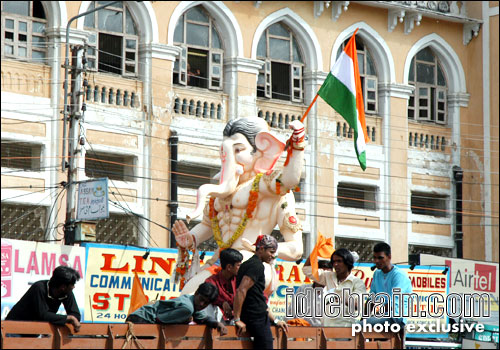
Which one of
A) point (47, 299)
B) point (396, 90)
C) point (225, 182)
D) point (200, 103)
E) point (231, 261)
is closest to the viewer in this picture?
point (47, 299)

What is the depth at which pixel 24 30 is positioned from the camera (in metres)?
23.8

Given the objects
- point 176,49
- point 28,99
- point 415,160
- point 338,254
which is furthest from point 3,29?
point 338,254

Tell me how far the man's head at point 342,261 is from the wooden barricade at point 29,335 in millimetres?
3180

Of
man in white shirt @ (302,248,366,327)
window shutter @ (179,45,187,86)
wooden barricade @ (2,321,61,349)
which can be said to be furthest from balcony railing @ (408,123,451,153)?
wooden barricade @ (2,321,61,349)

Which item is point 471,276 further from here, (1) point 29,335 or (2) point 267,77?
(1) point 29,335

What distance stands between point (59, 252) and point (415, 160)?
16.1m

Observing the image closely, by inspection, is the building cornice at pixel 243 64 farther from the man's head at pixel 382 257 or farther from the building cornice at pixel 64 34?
the man's head at pixel 382 257

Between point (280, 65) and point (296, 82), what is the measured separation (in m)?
0.64

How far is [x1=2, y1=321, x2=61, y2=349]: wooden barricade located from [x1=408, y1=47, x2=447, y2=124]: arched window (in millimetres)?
23654

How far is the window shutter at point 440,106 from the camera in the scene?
3111cm

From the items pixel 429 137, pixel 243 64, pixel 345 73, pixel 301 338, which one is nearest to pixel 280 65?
pixel 243 64

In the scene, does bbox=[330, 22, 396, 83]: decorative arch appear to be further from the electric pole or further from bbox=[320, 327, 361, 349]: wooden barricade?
bbox=[320, 327, 361, 349]: wooden barricade

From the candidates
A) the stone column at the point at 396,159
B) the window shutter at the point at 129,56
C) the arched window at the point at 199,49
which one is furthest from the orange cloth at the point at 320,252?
the stone column at the point at 396,159

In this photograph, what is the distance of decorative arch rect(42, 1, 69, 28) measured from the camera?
24.0 metres
